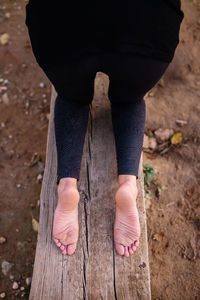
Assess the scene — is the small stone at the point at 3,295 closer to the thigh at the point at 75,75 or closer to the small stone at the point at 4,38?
the thigh at the point at 75,75

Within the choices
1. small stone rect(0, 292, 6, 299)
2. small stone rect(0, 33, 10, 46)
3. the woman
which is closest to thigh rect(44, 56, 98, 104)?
the woman

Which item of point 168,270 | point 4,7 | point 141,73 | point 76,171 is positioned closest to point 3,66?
point 4,7

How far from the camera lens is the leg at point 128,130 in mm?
1122

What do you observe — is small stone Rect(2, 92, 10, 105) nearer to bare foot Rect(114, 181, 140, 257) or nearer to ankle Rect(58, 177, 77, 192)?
ankle Rect(58, 177, 77, 192)

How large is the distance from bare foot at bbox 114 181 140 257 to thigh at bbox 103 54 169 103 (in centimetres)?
51

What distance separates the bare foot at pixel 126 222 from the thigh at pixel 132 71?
1.66 ft

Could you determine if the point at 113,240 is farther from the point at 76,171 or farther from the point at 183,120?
the point at 183,120

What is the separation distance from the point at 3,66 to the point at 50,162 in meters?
1.56

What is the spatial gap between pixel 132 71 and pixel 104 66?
121 mm

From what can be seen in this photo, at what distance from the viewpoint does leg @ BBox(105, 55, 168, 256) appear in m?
1.12

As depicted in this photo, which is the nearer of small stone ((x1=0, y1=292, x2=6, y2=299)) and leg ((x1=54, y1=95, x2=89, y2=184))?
leg ((x1=54, y1=95, x2=89, y2=184))

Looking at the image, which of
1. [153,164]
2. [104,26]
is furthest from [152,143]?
[104,26]

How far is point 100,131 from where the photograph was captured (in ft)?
5.64

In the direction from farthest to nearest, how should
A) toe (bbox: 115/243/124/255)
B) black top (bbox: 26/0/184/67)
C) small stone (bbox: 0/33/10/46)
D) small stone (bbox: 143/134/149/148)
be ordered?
small stone (bbox: 0/33/10/46) < small stone (bbox: 143/134/149/148) < toe (bbox: 115/243/124/255) < black top (bbox: 26/0/184/67)
